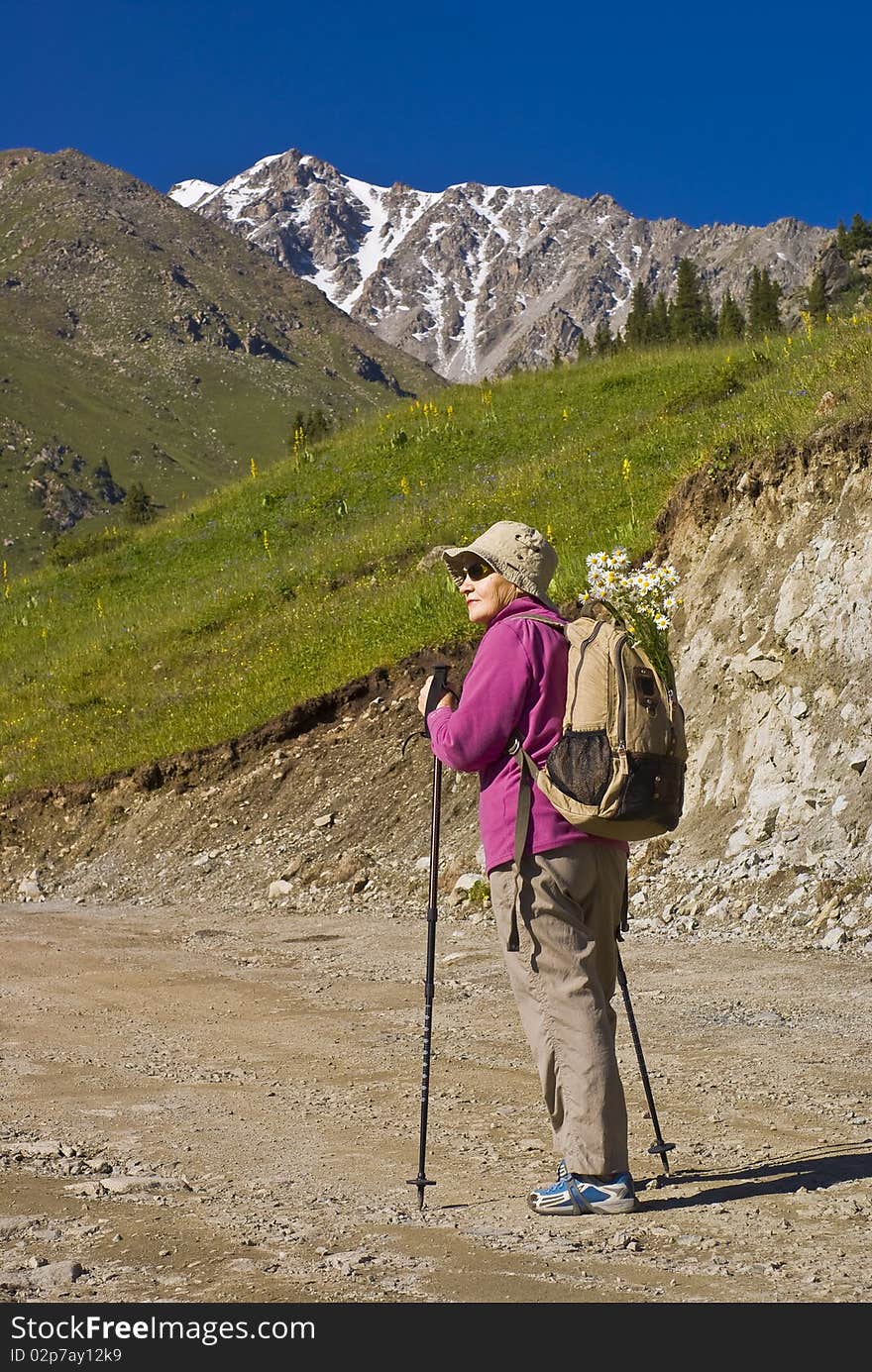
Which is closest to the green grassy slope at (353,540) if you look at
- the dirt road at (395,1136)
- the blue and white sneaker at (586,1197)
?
the dirt road at (395,1136)

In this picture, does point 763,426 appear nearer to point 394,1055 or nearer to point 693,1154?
point 394,1055

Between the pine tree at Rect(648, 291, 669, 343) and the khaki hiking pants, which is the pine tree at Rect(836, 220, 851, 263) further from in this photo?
the khaki hiking pants

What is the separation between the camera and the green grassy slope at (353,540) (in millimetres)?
17594

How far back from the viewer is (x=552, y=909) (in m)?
4.95

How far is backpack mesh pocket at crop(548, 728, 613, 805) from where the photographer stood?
4848mm

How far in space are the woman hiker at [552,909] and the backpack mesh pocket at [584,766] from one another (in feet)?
0.43

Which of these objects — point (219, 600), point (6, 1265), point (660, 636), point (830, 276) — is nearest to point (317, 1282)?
point (6, 1265)

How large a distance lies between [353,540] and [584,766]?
18327 mm

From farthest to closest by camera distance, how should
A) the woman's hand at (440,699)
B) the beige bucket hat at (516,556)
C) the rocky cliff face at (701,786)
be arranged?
the rocky cliff face at (701,786) < the woman's hand at (440,699) < the beige bucket hat at (516,556)

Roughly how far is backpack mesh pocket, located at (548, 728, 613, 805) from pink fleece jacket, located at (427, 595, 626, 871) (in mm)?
127

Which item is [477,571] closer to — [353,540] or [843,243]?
[353,540]

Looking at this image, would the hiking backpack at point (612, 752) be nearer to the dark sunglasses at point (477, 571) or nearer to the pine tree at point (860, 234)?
the dark sunglasses at point (477, 571)

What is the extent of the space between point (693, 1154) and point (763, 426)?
11408mm

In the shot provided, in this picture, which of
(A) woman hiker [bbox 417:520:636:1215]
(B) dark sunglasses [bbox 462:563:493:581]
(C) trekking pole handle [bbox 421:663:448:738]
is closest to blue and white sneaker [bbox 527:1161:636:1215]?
(A) woman hiker [bbox 417:520:636:1215]
